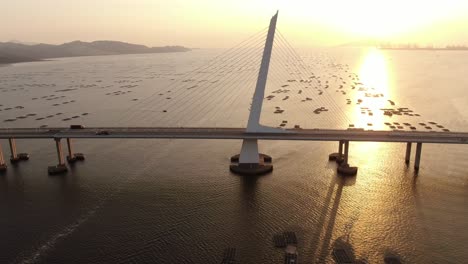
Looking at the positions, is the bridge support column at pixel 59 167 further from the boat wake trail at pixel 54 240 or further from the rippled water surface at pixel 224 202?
the boat wake trail at pixel 54 240

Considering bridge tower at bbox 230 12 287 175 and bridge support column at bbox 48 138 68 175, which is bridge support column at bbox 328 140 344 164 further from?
bridge support column at bbox 48 138 68 175

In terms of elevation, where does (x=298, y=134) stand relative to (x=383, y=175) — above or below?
above

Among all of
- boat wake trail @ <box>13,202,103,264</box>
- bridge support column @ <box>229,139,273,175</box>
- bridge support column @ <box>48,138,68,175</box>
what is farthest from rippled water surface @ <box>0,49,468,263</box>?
bridge support column @ <box>229,139,273,175</box>

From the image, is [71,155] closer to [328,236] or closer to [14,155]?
[14,155]

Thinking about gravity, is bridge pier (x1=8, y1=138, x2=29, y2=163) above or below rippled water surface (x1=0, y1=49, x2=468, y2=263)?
above

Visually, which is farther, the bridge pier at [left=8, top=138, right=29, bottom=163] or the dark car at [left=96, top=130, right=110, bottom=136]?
the bridge pier at [left=8, top=138, right=29, bottom=163]

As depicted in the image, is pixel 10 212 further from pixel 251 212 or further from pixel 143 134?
pixel 251 212

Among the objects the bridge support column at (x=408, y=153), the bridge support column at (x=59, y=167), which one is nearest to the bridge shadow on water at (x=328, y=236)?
the bridge support column at (x=408, y=153)

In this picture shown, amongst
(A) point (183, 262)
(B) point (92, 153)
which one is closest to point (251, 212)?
(A) point (183, 262)
